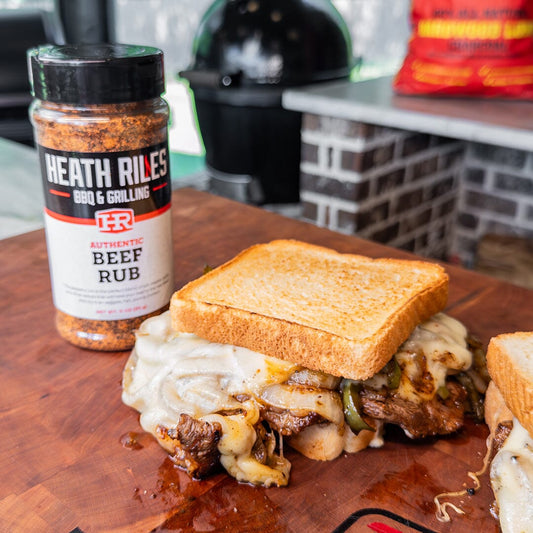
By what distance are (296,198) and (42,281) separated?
5.61 feet

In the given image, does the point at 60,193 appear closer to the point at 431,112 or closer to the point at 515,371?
the point at 515,371

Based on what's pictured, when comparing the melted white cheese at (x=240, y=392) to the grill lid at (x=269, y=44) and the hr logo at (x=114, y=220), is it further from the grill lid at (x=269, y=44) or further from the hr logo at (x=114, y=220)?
the grill lid at (x=269, y=44)

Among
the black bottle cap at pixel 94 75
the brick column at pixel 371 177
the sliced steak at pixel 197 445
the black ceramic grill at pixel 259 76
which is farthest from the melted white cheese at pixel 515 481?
the black ceramic grill at pixel 259 76

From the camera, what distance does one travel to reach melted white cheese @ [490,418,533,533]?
0.77 metres

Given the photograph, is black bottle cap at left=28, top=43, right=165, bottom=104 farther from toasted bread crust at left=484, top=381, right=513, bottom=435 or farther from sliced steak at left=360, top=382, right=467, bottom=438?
toasted bread crust at left=484, top=381, right=513, bottom=435

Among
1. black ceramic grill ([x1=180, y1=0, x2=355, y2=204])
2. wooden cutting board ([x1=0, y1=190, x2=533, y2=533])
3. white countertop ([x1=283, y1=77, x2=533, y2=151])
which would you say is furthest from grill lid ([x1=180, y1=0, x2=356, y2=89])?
wooden cutting board ([x1=0, y1=190, x2=533, y2=533])

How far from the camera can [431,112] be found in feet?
7.03

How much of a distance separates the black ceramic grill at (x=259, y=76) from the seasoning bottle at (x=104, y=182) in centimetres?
162

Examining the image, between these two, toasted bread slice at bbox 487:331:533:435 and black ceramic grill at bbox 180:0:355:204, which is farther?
black ceramic grill at bbox 180:0:355:204

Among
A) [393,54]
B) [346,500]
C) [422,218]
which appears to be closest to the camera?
[346,500]

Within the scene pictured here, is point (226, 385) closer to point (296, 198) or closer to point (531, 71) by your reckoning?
point (531, 71)

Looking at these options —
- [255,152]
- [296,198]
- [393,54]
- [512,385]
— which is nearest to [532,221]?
[296,198]

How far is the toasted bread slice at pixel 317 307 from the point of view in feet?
3.00

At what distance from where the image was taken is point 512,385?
87cm
